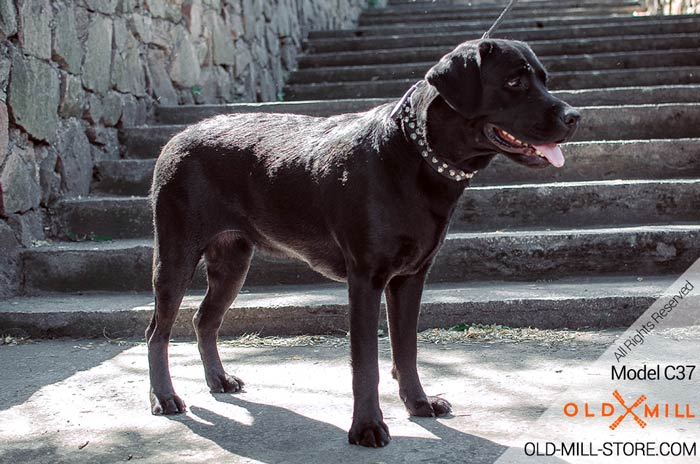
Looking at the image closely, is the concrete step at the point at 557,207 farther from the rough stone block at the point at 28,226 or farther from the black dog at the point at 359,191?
the black dog at the point at 359,191

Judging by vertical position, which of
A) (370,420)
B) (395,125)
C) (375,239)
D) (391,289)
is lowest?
(370,420)

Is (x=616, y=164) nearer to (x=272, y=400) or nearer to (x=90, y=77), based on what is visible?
(x=272, y=400)

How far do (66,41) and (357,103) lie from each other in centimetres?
219

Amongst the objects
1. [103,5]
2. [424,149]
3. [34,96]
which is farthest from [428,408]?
[103,5]

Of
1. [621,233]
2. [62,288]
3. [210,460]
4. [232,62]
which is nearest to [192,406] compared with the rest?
[210,460]

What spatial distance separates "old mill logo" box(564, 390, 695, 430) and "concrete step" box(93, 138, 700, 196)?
9.35ft

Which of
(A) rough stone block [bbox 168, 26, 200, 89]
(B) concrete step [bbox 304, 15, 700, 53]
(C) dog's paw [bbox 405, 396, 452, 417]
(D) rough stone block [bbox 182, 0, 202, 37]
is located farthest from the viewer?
(B) concrete step [bbox 304, 15, 700, 53]

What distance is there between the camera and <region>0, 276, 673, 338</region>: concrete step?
4.32m

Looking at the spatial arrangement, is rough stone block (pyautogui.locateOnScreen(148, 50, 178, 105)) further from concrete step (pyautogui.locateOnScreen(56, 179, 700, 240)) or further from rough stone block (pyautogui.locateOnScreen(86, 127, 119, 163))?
concrete step (pyautogui.locateOnScreen(56, 179, 700, 240))

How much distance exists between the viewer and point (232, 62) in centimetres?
796

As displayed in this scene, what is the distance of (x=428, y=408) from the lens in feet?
10.2

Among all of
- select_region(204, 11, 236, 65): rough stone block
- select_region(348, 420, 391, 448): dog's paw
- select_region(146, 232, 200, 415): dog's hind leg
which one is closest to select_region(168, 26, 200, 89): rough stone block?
select_region(204, 11, 236, 65): rough stone block

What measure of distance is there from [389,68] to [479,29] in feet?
5.78

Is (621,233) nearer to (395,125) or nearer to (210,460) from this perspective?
(395,125)
